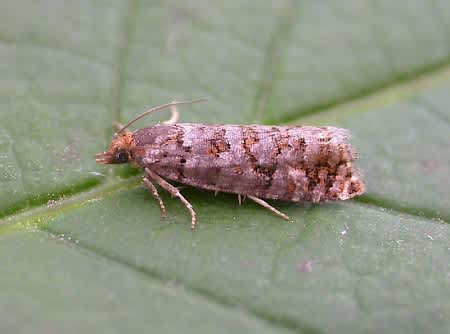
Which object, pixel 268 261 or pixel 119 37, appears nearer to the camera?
pixel 268 261

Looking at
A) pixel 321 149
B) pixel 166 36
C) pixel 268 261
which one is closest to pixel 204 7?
pixel 166 36

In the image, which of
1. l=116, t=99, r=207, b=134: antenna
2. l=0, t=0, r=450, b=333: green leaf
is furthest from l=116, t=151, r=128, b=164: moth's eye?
l=116, t=99, r=207, b=134: antenna

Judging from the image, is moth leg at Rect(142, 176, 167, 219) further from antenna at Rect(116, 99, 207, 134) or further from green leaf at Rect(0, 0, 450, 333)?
antenna at Rect(116, 99, 207, 134)

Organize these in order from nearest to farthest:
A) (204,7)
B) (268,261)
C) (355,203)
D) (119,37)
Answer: (268,261), (355,203), (119,37), (204,7)

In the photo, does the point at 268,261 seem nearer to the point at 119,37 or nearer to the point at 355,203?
the point at 355,203

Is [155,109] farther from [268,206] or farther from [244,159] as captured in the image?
A: [268,206]

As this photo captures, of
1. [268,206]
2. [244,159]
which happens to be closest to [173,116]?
[244,159]

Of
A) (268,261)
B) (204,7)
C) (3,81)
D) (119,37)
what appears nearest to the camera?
(268,261)

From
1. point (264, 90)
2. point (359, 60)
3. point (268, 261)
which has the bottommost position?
point (268, 261)
